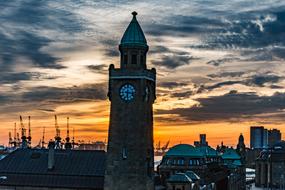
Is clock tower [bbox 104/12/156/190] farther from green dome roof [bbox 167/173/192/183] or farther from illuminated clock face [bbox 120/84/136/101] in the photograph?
green dome roof [bbox 167/173/192/183]

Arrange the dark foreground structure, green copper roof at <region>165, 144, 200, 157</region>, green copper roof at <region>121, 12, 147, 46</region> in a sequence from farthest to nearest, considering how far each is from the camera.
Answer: green copper roof at <region>165, 144, 200, 157</region> → the dark foreground structure → green copper roof at <region>121, 12, 147, 46</region>

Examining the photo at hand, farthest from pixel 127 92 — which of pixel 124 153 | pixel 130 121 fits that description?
pixel 124 153

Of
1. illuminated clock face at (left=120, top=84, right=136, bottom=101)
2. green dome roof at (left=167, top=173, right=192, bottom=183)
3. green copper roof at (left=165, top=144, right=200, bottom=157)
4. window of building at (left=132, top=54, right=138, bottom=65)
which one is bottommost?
green dome roof at (left=167, top=173, right=192, bottom=183)

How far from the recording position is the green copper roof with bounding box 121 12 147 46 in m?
83.8

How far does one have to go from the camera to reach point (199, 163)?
145m

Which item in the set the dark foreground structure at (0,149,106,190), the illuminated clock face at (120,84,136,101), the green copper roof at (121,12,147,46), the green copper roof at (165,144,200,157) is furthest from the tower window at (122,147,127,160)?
the green copper roof at (165,144,200,157)

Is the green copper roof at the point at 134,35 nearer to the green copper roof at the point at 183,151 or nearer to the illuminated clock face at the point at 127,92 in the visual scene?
the illuminated clock face at the point at 127,92

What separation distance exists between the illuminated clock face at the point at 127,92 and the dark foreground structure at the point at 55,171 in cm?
1219

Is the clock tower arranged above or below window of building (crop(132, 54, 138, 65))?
below

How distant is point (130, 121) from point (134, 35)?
12587 millimetres

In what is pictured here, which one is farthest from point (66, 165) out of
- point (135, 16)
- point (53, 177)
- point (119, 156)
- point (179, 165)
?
point (179, 165)

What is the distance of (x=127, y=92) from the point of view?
83812 mm

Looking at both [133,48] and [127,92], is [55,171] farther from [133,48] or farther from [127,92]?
[133,48]

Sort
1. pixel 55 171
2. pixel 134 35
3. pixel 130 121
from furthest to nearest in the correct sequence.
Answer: pixel 55 171, pixel 134 35, pixel 130 121
